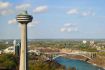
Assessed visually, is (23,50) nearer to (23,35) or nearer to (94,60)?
(23,35)

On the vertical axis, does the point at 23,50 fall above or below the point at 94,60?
above

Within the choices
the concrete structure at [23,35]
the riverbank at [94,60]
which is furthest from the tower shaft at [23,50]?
the riverbank at [94,60]

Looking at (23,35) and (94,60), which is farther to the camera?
(94,60)

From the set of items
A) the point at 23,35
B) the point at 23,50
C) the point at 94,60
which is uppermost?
the point at 23,35

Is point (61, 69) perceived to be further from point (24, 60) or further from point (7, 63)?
point (24, 60)

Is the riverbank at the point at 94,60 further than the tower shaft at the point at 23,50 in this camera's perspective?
Yes

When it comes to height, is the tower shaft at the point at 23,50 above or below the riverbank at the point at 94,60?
above

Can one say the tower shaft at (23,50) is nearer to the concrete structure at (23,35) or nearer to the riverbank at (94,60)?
the concrete structure at (23,35)

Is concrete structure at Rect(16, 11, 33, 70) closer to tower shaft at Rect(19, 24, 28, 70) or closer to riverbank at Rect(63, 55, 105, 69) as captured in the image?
tower shaft at Rect(19, 24, 28, 70)

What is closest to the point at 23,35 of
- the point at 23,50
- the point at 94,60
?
the point at 23,50

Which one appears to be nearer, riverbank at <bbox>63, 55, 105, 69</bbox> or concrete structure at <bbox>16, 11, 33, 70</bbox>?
concrete structure at <bbox>16, 11, 33, 70</bbox>

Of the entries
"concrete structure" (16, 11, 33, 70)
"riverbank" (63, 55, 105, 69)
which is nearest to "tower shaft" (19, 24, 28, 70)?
"concrete structure" (16, 11, 33, 70)
